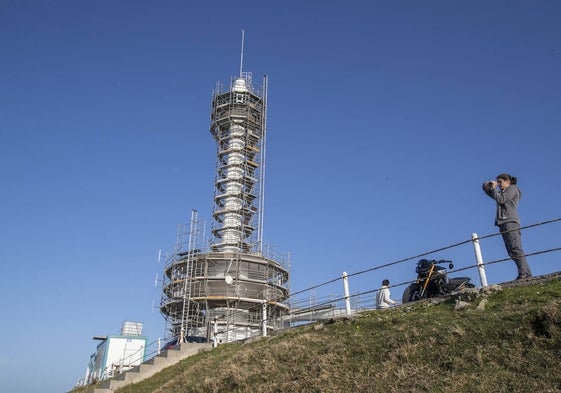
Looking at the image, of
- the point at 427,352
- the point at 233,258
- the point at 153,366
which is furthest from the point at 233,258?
the point at 427,352

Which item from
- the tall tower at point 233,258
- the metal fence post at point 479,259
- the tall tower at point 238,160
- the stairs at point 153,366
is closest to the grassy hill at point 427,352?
the metal fence post at point 479,259

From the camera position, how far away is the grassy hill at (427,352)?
8.55 m

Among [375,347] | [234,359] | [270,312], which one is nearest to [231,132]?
[270,312]

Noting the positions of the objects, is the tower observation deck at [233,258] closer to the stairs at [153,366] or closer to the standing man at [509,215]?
the stairs at [153,366]

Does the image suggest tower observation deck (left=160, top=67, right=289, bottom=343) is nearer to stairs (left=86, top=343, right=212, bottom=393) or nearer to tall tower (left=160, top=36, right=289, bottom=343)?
tall tower (left=160, top=36, right=289, bottom=343)

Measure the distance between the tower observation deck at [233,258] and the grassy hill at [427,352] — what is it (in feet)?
63.8

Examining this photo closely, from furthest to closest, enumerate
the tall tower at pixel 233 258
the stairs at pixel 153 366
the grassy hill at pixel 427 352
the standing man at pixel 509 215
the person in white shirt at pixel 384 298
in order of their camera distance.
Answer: the tall tower at pixel 233 258 → the stairs at pixel 153 366 → the person in white shirt at pixel 384 298 → the standing man at pixel 509 215 → the grassy hill at pixel 427 352

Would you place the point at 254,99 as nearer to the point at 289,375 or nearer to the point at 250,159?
the point at 250,159

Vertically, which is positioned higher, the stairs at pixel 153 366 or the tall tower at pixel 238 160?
the tall tower at pixel 238 160

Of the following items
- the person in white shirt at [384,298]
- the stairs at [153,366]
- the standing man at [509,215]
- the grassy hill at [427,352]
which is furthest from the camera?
the stairs at [153,366]

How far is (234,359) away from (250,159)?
38.1 metres

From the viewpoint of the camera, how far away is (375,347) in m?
11.0

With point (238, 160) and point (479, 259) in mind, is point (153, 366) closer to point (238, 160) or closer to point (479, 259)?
point (479, 259)

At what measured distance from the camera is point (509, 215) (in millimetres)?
12875
